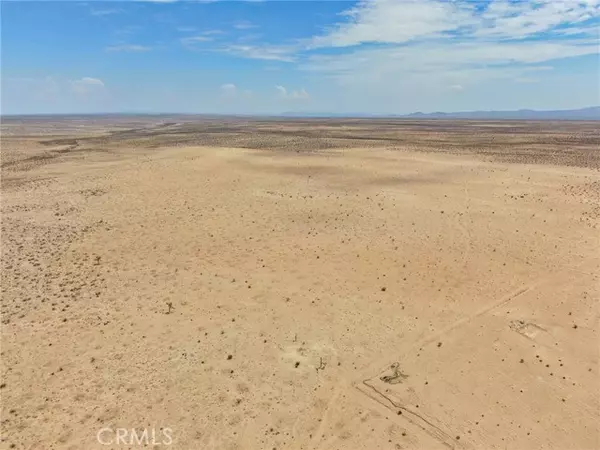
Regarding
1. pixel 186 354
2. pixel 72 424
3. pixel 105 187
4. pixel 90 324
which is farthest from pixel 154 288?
pixel 105 187

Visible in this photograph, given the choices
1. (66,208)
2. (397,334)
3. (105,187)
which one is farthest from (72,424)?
(105,187)

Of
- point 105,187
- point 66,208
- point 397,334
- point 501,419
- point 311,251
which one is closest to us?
point 501,419

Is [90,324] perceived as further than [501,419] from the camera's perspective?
Answer: Yes

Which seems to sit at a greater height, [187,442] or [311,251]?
[311,251]

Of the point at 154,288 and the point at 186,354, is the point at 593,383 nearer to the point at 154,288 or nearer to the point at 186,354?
the point at 186,354

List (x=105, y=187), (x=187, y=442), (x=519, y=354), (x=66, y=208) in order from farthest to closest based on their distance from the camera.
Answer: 1. (x=105, y=187)
2. (x=66, y=208)
3. (x=519, y=354)
4. (x=187, y=442)

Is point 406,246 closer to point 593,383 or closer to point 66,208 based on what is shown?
point 593,383
